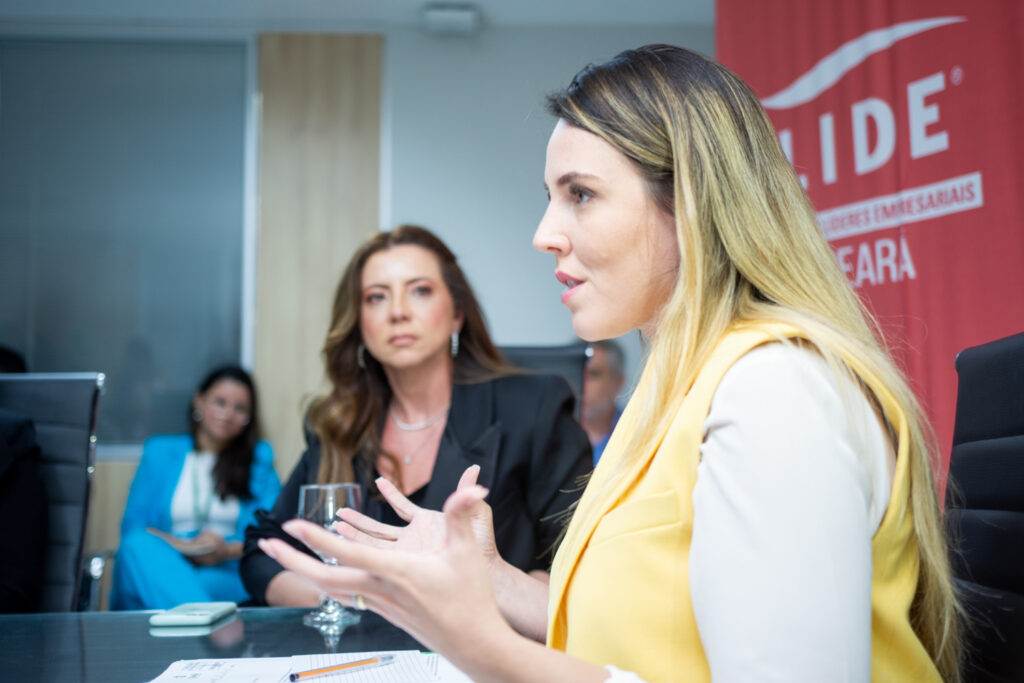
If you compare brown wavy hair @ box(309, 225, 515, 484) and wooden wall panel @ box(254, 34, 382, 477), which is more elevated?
wooden wall panel @ box(254, 34, 382, 477)

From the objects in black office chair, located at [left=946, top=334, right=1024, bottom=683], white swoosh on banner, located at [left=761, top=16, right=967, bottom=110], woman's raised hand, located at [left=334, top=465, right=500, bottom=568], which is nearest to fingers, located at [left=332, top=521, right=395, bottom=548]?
woman's raised hand, located at [left=334, top=465, right=500, bottom=568]

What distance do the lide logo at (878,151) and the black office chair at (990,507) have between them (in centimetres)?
132

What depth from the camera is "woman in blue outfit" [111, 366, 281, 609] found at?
3482 mm

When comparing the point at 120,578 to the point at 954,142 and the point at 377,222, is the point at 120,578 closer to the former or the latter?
the point at 377,222

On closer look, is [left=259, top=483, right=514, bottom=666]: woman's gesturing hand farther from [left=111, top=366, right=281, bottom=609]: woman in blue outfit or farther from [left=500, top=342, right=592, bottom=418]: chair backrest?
[left=111, top=366, right=281, bottom=609]: woman in blue outfit

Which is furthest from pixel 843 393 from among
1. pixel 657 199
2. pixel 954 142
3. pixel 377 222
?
pixel 377 222

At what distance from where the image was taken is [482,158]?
4.64 meters

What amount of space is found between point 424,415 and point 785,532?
1.69 m

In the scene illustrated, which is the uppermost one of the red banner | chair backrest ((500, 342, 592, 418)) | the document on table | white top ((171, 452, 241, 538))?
the red banner

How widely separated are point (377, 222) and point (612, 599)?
3.95 metres

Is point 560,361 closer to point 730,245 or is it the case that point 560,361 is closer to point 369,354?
point 369,354

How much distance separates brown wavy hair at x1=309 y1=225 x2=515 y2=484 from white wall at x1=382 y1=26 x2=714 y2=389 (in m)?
2.23

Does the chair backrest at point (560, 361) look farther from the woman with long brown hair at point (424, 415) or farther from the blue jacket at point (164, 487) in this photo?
the blue jacket at point (164, 487)

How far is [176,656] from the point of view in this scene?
1147mm
